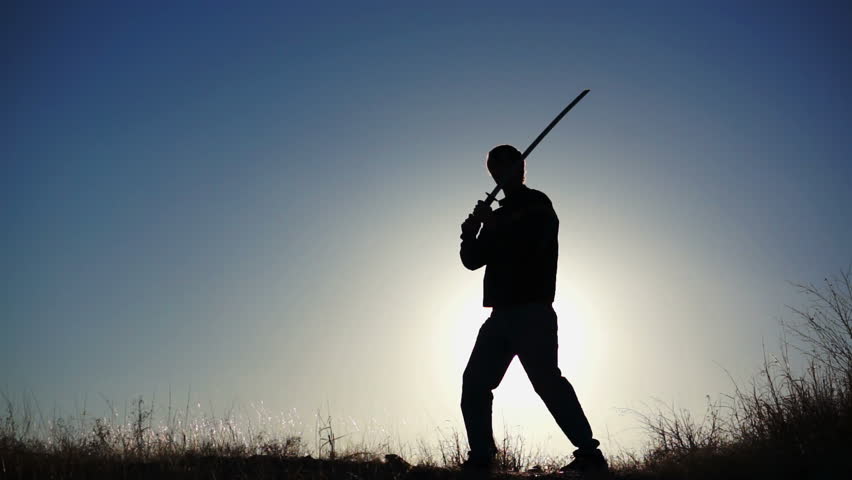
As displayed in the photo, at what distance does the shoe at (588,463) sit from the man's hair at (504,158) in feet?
6.69

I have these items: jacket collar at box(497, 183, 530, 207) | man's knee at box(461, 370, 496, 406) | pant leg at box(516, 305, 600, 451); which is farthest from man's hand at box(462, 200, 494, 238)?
man's knee at box(461, 370, 496, 406)

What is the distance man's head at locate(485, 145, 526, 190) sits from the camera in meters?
5.04

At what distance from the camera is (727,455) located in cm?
412

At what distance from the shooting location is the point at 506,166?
512 centimetres

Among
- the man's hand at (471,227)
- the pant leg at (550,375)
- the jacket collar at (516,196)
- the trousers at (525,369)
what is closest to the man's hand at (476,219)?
the man's hand at (471,227)

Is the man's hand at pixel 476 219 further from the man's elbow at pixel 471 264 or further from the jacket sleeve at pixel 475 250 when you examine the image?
the man's elbow at pixel 471 264

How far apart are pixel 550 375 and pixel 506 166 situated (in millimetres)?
1620

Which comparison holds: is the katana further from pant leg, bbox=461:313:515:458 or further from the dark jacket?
pant leg, bbox=461:313:515:458

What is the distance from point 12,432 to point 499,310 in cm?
492

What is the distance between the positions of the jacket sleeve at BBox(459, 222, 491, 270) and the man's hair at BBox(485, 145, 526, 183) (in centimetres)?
54

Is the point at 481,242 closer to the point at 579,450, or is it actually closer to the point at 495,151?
the point at 495,151

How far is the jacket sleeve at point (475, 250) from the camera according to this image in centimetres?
485

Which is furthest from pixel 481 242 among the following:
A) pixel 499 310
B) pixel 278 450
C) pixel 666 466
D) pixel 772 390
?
pixel 278 450

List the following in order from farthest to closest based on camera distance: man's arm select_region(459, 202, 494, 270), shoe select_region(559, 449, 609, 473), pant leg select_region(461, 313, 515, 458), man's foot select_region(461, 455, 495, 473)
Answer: man's arm select_region(459, 202, 494, 270)
pant leg select_region(461, 313, 515, 458)
man's foot select_region(461, 455, 495, 473)
shoe select_region(559, 449, 609, 473)
